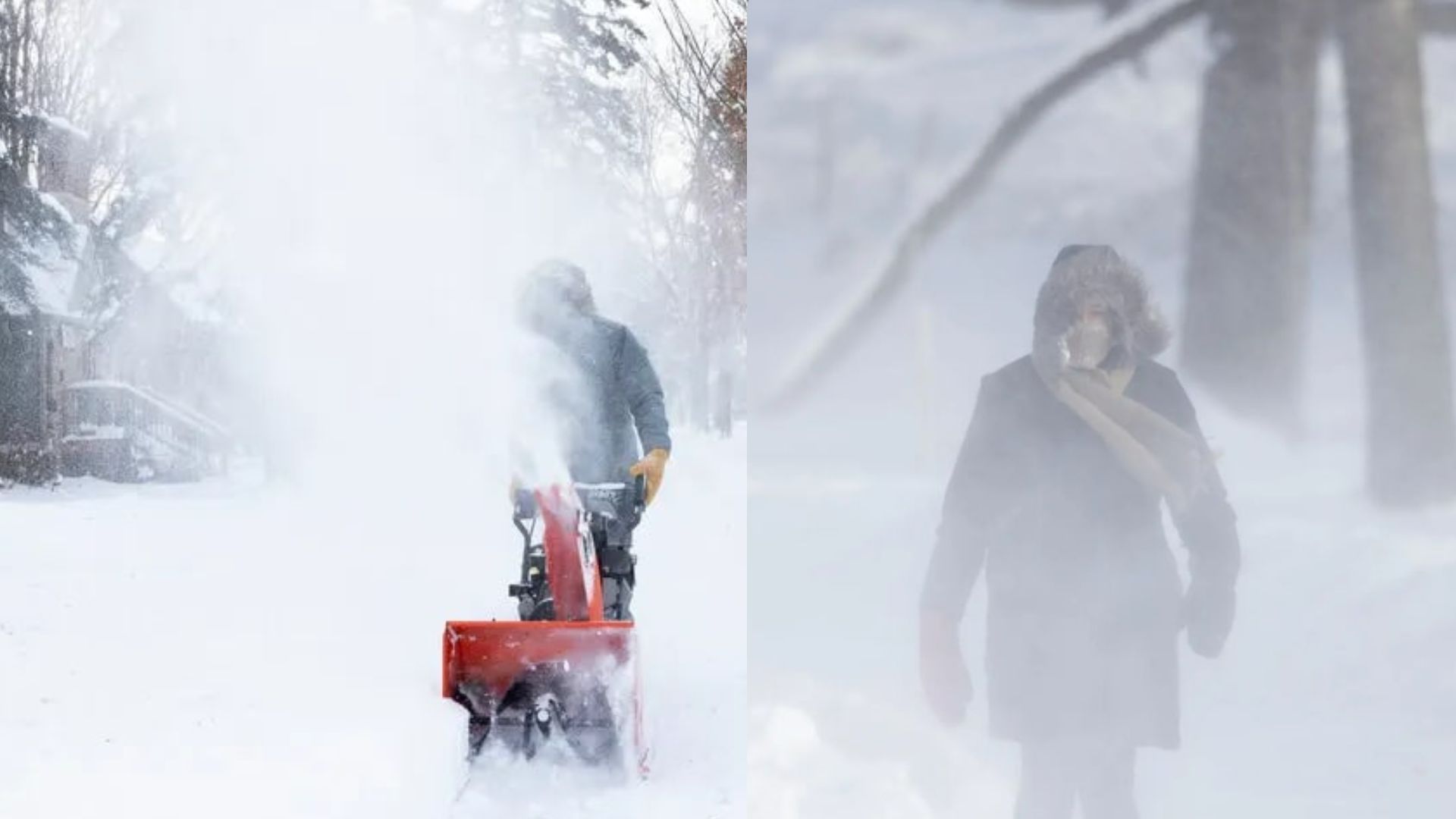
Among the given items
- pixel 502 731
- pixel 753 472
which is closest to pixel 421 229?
pixel 502 731

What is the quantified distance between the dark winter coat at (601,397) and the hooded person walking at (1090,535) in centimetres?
161

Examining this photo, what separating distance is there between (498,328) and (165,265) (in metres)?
1.06

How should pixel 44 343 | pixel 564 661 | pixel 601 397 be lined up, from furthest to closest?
pixel 44 343 → pixel 601 397 → pixel 564 661

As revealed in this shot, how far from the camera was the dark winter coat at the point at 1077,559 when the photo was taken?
3.76 feet

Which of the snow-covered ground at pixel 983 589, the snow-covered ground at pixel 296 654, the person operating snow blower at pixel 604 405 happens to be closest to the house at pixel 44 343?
the snow-covered ground at pixel 296 654

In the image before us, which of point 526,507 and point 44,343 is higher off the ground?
point 44,343

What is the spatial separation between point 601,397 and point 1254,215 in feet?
6.01

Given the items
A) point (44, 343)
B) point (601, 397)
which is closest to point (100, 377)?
point (44, 343)

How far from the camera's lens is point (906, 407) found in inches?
47.1


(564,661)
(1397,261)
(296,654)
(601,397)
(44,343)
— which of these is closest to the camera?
(1397,261)

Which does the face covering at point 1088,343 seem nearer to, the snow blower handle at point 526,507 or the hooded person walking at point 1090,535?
the hooded person walking at point 1090,535

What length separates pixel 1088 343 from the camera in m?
1.16

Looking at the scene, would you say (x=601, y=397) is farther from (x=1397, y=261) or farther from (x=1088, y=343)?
(x=1397, y=261)

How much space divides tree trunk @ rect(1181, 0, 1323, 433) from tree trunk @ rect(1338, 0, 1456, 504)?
41 mm
